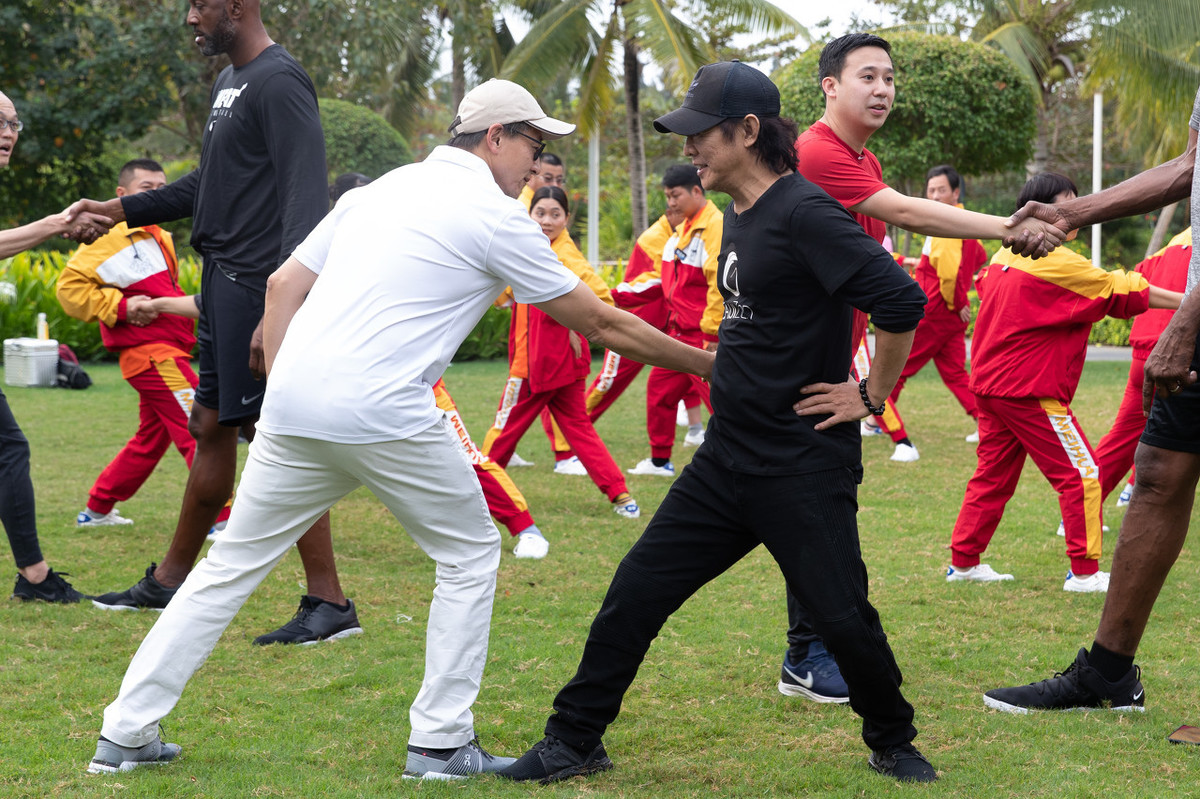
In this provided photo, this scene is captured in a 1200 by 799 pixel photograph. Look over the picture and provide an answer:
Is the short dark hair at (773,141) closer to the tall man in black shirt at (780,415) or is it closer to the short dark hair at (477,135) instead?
the tall man in black shirt at (780,415)

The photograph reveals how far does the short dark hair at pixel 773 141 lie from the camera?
3.46 metres

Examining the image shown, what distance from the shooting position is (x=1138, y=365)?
6.81 metres

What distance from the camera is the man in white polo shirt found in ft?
11.0

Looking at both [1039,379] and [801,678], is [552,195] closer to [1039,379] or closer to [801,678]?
[1039,379]

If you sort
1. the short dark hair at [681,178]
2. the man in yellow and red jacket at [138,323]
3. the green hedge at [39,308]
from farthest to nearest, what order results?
the green hedge at [39,308]
the short dark hair at [681,178]
the man in yellow and red jacket at [138,323]

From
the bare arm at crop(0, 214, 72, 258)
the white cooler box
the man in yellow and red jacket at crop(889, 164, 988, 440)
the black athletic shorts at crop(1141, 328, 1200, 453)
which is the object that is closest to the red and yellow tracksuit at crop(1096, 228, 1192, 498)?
the black athletic shorts at crop(1141, 328, 1200, 453)

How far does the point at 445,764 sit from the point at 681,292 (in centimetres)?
591

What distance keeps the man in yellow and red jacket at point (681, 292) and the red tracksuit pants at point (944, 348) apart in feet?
6.48

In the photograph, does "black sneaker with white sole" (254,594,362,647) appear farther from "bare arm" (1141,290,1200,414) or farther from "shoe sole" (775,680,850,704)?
"bare arm" (1141,290,1200,414)

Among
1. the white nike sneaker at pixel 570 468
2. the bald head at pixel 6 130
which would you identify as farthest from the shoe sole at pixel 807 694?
the white nike sneaker at pixel 570 468

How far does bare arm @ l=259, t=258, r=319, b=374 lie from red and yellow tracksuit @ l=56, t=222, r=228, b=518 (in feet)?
10.5

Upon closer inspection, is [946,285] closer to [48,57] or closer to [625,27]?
[625,27]

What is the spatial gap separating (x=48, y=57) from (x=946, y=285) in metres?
18.2

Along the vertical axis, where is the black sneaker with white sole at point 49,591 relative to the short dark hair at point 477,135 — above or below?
below
